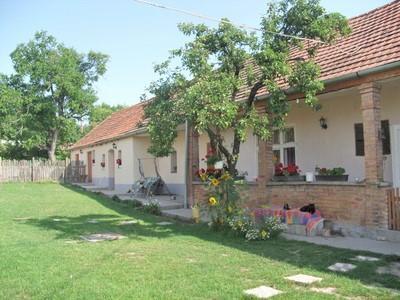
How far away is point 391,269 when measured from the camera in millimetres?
6531

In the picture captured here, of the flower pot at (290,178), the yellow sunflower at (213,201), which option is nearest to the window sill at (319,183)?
the flower pot at (290,178)

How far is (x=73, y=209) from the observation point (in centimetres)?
1585

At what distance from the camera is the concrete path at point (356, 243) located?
788 cm

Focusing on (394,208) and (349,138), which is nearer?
(394,208)

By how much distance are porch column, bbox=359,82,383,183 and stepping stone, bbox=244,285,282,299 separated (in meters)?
4.41

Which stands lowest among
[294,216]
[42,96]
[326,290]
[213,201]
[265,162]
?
[326,290]

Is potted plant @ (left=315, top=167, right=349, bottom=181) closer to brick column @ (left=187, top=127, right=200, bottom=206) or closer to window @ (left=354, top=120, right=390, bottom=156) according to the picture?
window @ (left=354, top=120, right=390, bottom=156)

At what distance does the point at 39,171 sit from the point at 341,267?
30187 mm

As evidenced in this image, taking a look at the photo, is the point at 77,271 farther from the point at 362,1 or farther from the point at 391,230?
the point at 362,1

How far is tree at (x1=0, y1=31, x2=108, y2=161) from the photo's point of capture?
37031 millimetres

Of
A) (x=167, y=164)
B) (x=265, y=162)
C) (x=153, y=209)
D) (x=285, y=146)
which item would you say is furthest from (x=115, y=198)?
(x=265, y=162)

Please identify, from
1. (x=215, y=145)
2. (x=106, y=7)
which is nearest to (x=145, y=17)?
(x=106, y=7)

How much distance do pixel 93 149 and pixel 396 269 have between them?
25773mm

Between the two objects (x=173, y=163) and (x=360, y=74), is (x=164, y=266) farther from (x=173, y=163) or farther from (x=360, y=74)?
(x=173, y=163)
